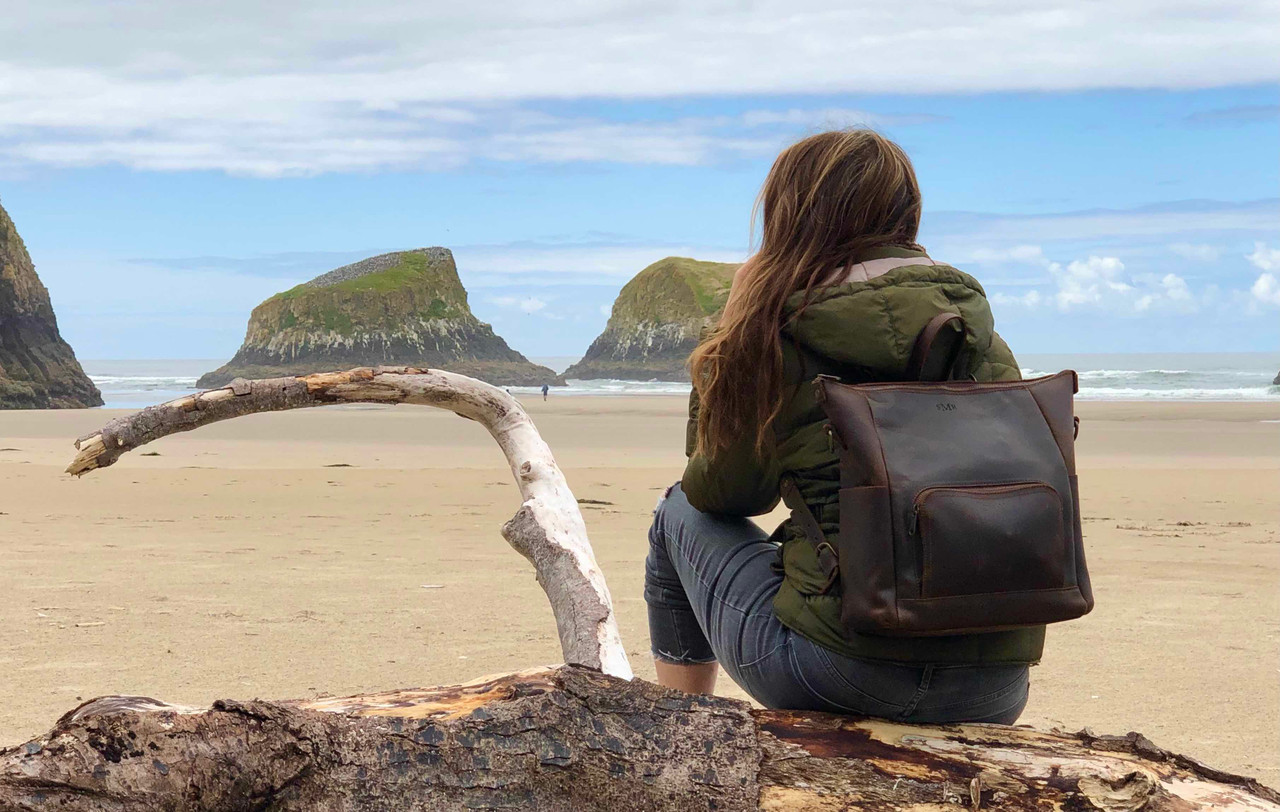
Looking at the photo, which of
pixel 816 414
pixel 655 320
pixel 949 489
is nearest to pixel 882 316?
pixel 816 414

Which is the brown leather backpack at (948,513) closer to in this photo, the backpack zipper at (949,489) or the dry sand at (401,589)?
the backpack zipper at (949,489)

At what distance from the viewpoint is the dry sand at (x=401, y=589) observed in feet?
15.1

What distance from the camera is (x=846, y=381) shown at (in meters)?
2.35

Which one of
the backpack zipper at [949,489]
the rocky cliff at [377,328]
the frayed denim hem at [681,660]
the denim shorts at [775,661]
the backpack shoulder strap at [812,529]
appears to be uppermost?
the rocky cliff at [377,328]

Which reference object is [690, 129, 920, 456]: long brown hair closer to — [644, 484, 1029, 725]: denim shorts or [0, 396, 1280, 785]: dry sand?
[644, 484, 1029, 725]: denim shorts

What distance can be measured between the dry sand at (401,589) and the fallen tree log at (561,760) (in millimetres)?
2170

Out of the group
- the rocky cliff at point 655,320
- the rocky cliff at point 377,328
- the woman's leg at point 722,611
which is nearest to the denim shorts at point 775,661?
the woman's leg at point 722,611

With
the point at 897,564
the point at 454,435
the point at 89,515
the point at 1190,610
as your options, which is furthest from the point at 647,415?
the point at 897,564

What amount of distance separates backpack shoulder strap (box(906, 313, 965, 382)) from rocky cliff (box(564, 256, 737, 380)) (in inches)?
3004

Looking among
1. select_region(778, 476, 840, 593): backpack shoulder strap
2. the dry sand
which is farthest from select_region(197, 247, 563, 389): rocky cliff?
select_region(778, 476, 840, 593): backpack shoulder strap

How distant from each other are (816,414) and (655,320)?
8776cm

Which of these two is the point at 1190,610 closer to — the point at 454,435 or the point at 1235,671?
the point at 1235,671

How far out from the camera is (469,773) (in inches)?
78.1

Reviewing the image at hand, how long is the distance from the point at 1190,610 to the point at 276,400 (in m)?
5.32
